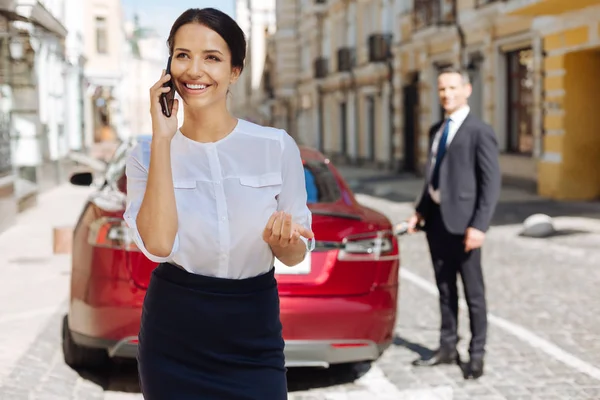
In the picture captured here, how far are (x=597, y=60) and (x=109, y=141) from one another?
29.9m

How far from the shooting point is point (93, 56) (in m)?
41.9

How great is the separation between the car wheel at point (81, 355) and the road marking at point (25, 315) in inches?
55.1

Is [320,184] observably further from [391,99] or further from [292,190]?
[391,99]

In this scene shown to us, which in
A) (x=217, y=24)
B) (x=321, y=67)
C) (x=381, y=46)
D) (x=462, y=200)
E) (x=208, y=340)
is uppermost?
(x=381, y=46)

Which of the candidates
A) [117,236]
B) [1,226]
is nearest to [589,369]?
[117,236]

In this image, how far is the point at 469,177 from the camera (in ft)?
17.1

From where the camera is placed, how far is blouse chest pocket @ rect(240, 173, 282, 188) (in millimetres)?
2402

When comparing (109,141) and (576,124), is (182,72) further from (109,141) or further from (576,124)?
(109,141)

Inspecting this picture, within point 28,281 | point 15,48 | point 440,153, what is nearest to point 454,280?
point 440,153

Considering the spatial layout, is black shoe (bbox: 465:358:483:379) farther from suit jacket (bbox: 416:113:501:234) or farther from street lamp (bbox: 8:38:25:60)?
street lamp (bbox: 8:38:25:60)

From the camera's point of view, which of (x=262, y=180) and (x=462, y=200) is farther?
(x=462, y=200)

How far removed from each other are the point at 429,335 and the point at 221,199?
432 centimetres

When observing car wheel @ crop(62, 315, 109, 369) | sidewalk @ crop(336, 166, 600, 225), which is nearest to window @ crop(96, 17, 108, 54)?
sidewalk @ crop(336, 166, 600, 225)

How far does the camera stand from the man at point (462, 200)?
5.15 metres
